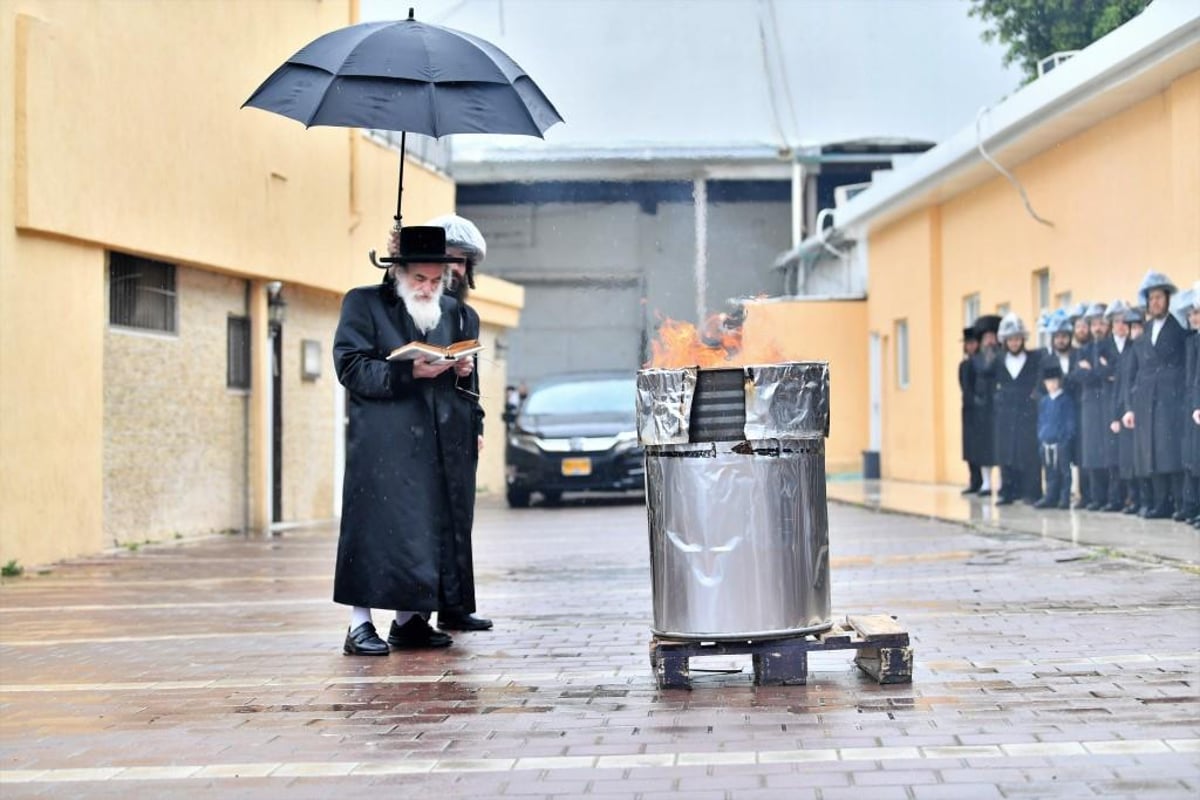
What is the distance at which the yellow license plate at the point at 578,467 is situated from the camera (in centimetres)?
2078

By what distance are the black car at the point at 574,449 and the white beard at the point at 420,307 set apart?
1252 centimetres

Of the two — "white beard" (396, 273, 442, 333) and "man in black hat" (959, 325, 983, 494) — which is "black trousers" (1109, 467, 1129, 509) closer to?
"man in black hat" (959, 325, 983, 494)

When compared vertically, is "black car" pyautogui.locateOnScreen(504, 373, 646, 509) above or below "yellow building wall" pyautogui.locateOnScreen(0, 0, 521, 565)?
below

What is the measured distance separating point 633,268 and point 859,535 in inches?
153

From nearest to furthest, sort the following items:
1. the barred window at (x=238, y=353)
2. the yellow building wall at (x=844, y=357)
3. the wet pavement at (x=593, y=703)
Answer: the wet pavement at (x=593, y=703) → the barred window at (x=238, y=353) → the yellow building wall at (x=844, y=357)

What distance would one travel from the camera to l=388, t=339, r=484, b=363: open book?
23.8 ft

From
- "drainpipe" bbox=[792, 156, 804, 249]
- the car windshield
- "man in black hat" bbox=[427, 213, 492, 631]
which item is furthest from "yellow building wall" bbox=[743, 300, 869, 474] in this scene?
"man in black hat" bbox=[427, 213, 492, 631]

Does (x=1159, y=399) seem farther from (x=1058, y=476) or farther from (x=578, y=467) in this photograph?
(x=578, y=467)

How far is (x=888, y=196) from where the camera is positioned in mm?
27375

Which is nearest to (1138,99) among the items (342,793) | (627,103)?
(627,103)

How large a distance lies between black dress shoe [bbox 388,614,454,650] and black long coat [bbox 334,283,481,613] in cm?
20

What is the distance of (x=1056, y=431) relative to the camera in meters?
17.7

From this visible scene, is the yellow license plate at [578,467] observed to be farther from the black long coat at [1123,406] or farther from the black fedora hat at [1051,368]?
the black long coat at [1123,406]

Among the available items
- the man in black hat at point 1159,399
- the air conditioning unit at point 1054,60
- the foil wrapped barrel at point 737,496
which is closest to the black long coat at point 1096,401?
the man in black hat at point 1159,399
